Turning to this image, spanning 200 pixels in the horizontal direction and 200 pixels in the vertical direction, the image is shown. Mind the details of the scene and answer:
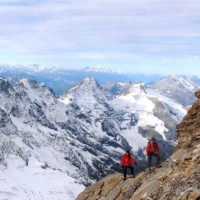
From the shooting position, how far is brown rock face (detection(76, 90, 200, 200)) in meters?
35.3

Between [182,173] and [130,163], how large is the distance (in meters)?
12.2

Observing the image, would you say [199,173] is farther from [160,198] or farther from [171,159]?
[171,159]

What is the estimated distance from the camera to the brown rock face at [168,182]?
1389 inches

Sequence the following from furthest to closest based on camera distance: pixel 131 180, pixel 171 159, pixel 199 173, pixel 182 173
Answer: pixel 131 180
pixel 171 159
pixel 182 173
pixel 199 173

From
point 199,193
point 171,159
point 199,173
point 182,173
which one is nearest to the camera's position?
point 199,193

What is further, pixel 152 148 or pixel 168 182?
pixel 152 148

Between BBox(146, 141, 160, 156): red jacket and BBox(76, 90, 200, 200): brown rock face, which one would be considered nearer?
BBox(76, 90, 200, 200): brown rock face

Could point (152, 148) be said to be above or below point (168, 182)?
above

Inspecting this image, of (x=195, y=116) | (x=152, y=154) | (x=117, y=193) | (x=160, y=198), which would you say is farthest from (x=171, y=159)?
(x=195, y=116)

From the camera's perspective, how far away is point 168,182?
127 ft

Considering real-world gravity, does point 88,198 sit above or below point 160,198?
below

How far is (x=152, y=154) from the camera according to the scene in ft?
164

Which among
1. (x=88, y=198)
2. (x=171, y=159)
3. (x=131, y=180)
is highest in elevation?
(x=171, y=159)

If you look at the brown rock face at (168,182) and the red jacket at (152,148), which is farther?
the red jacket at (152,148)
